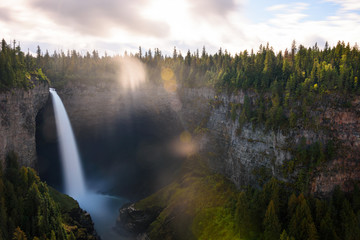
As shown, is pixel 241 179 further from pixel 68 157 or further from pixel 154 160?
pixel 68 157

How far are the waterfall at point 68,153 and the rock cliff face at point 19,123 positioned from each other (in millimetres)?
10372

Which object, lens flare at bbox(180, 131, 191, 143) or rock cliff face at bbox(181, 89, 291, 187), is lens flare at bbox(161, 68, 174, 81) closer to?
rock cliff face at bbox(181, 89, 291, 187)

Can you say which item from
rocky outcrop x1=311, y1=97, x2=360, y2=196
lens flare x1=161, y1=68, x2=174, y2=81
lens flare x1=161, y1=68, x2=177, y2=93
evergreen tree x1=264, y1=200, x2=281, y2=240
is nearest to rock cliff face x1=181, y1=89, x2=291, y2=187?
lens flare x1=161, y1=68, x2=177, y2=93

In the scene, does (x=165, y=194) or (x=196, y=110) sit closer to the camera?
(x=165, y=194)

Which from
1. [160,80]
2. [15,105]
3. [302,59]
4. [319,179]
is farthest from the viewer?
[160,80]

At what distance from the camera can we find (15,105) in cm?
4925

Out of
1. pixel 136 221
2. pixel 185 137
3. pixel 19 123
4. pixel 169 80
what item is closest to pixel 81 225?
pixel 136 221

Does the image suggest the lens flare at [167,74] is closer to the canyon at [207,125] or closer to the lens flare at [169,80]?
the lens flare at [169,80]

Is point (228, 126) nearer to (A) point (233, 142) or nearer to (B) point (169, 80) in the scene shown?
(A) point (233, 142)

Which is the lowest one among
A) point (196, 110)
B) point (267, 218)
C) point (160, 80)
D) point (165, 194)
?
point (165, 194)

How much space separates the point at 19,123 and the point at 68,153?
26016 millimetres

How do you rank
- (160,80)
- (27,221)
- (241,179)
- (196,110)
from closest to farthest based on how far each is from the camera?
(27,221), (241,179), (196,110), (160,80)

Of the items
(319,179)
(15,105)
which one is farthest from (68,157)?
A: (319,179)

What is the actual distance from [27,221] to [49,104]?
109 ft
